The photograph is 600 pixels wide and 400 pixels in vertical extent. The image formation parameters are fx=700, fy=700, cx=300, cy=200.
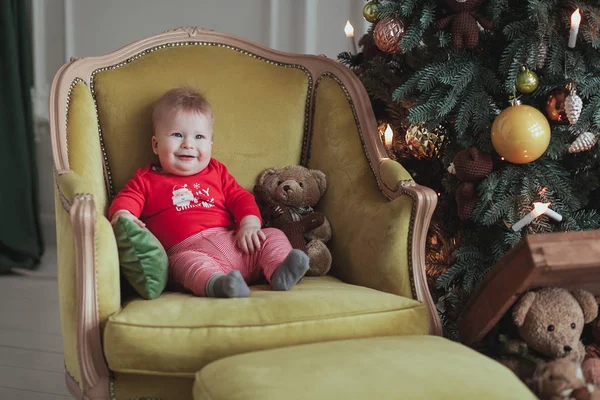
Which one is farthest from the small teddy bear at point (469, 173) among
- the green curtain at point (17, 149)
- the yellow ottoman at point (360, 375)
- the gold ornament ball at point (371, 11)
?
the green curtain at point (17, 149)

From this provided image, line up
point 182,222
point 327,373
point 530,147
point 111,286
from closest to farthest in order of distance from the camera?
point 327,373
point 111,286
point 530,147
point 182,222

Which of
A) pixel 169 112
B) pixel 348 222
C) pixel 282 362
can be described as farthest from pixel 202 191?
pixel 282 362

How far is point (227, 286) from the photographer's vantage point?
1.65 metres

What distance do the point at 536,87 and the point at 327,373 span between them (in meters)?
1.08

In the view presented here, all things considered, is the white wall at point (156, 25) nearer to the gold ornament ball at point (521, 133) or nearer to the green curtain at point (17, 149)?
the green curtain at point (17, 149)

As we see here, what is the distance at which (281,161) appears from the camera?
7.26ft

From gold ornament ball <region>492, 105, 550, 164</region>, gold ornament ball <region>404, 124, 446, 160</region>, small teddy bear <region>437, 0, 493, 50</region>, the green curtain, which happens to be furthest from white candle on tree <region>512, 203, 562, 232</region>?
the green curtain

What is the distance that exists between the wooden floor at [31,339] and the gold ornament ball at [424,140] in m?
1.34

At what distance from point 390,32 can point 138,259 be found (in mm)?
944

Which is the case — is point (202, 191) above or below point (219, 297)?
above

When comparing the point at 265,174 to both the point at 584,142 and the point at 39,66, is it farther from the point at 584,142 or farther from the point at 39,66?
the point at 39,66

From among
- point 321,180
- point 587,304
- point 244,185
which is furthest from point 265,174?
point 587,304

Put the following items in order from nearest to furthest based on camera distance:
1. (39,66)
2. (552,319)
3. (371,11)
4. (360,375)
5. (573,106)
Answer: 1. (360,375)
2. (552,319)
3. (573,106)
4. (371,11)
5. (39,66)

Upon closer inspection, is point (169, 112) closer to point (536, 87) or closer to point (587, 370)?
point (536, 87)
